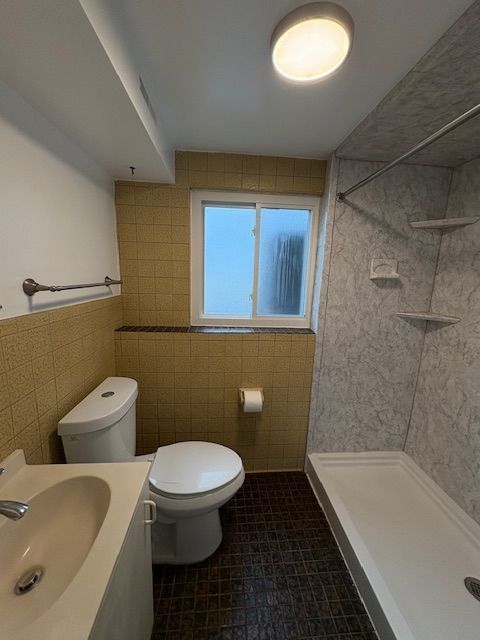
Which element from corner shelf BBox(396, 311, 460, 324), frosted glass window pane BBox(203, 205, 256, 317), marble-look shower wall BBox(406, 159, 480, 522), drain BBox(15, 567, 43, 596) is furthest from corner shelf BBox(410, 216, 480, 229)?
drain BBox(15, 567, 43, 596)

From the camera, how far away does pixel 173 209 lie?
170 cm

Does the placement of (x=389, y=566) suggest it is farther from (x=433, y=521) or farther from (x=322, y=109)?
(x=322, y=109)

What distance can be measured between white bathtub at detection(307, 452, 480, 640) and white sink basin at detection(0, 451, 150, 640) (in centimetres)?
115

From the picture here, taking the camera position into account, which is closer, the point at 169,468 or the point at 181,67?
the point at 181,67

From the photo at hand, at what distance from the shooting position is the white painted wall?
846 mm

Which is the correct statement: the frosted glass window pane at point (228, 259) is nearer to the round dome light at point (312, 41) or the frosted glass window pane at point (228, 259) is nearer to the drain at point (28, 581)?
the round dome light at point (312, 41)

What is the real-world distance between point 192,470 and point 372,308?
4.82 ft

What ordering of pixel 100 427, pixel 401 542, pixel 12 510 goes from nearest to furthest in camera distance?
pixel 12 510 → pixel 100 427 → pixel 401 542

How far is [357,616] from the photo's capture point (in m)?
1.14

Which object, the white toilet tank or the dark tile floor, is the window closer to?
the white toilet tank

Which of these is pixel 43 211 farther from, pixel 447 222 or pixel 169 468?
pixel 447 222

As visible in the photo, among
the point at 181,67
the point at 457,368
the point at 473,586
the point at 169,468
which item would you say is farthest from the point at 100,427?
the point at 457,368

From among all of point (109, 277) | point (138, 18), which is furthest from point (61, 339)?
point (138, 18)

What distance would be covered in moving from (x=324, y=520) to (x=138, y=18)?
7.78 ft
